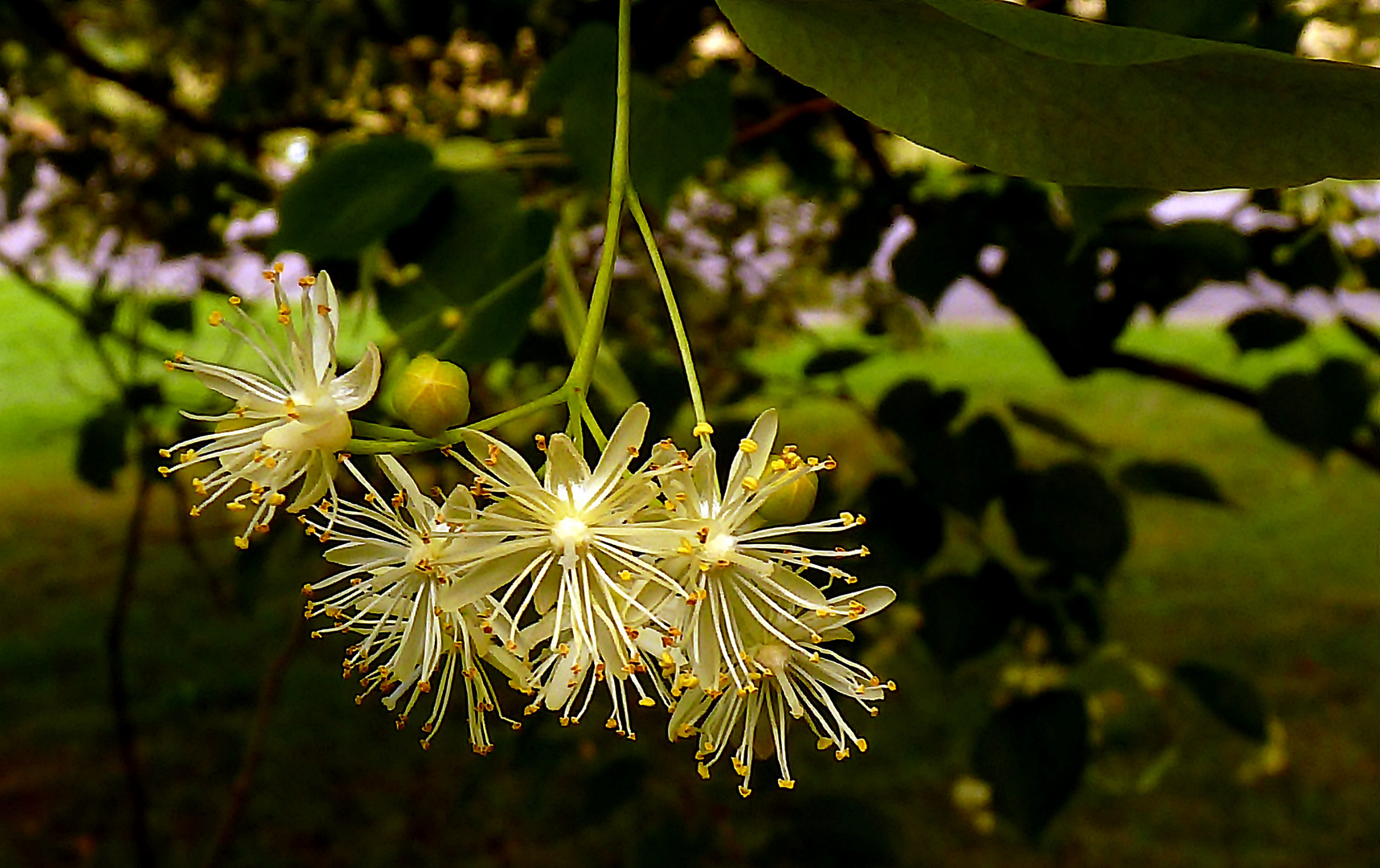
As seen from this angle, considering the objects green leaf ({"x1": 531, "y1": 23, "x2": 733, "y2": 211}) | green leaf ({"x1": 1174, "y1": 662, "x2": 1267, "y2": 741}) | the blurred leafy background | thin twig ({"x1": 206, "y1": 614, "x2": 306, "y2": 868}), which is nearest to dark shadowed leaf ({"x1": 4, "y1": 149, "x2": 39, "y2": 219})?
the blurred leafy background

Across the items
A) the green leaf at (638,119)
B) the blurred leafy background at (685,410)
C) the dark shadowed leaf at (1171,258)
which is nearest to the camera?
the green leaf at (638,119)

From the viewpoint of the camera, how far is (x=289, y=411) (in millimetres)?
532

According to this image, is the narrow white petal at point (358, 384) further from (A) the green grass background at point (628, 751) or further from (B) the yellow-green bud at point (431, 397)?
(A) the green grass background at point (628, 751)

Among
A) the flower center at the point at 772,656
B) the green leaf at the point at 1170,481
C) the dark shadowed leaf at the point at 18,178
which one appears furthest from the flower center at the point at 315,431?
the dark shadowed leaf at the point at 18,178

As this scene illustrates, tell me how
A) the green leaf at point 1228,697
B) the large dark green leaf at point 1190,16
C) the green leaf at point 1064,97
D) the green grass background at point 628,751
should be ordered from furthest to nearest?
1. the green grass background at point 628,751
2. the green leaf at point 1228,697
3. the large dark green leaf at point 1190,16
4. the green leaf at point 1064,97

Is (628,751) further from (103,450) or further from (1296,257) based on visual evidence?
(1296,257)

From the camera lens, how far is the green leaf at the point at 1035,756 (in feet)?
3.81

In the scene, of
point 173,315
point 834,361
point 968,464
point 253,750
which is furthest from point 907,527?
point 173,315

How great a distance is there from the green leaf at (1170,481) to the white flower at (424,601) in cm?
98

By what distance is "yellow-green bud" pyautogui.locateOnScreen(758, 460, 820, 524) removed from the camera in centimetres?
56

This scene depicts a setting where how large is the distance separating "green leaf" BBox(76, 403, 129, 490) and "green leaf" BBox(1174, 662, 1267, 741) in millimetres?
1416

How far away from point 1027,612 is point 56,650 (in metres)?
2.66

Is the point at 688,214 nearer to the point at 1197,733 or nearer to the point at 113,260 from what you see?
the point at 113,260

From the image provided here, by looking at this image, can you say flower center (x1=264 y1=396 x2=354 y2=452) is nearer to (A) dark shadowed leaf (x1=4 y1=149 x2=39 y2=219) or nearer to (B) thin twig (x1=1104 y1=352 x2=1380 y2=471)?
(B) thin twig (x1=1104 y1=352 x2=1380 y2=471)
